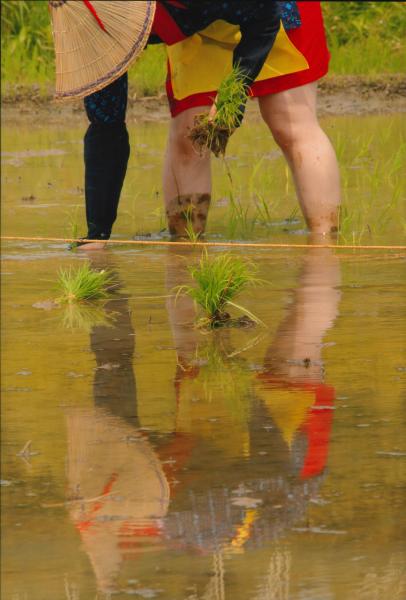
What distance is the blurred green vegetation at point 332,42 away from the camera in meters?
12.5

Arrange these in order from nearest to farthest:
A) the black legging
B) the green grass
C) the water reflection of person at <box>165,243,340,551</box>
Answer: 1. the water reflection of person at <box>165,243,340,551</box>
2. the green grass
3. the black legging

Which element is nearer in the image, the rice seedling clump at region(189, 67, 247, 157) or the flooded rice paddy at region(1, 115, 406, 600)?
the flooded rice paddy at region(1, 115, 406, 600)

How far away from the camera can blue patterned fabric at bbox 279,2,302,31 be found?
238 inches

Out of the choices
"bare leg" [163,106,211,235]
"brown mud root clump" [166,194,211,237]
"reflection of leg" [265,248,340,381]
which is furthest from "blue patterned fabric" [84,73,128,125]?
"reflection of leg" [265,248,340,381]

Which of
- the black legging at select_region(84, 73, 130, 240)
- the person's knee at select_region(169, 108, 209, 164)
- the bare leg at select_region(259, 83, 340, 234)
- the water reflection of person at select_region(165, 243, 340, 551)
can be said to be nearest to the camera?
the water reflection of person at select_region(165, 243, 340, 551)

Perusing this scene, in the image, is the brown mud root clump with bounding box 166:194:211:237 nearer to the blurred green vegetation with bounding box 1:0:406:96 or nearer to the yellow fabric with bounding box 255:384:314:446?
the yellow fabric with bounding box 255:384:314:446

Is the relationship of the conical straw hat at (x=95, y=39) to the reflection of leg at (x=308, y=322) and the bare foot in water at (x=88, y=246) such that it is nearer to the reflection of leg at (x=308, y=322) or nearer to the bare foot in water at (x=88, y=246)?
the bare foot in water at (x=88, y=246)

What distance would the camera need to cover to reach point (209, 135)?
224 inches

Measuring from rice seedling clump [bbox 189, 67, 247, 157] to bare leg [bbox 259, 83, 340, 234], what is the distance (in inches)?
15.6

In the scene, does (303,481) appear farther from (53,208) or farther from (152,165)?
(152,165)

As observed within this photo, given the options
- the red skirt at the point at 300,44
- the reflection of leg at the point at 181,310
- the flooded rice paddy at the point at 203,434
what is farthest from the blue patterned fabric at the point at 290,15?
the reflection of leg at the point at 181,310

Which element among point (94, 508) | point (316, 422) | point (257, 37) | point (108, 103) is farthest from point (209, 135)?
point (94, 508)

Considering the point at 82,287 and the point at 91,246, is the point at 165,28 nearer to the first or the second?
the point at 91,246

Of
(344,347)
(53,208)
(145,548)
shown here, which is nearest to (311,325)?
(344,347)
